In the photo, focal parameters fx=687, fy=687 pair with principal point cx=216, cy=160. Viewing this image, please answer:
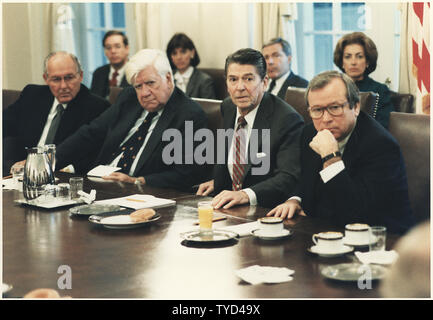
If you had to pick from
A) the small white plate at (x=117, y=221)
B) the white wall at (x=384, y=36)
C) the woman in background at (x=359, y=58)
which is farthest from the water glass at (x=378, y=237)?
the white wall at (x=384, y=36)

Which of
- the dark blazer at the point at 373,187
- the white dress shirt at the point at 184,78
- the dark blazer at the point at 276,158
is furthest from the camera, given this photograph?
the white dress shirt at the point at 184,78

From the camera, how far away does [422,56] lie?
4078 mm

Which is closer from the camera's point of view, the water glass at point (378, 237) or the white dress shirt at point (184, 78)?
the water glass at point (378, 237)

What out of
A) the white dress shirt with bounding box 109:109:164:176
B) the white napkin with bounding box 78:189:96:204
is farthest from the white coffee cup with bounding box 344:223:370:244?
the white dress shirt with bounding box 109:109:164:176

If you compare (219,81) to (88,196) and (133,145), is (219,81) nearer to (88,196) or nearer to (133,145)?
(133,145)

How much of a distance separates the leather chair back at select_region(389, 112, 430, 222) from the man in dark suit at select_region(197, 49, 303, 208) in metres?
0.55

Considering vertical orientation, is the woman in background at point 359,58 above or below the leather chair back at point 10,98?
above

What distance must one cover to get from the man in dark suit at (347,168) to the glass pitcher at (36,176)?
3.17 ft

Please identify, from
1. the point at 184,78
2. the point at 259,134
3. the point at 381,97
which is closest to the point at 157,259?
the point at 259,134

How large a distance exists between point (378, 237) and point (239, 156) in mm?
1491

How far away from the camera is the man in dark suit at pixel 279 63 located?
204 inches

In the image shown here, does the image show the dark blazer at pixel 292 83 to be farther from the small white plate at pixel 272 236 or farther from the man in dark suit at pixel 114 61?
the small white plate at pixel 272 236

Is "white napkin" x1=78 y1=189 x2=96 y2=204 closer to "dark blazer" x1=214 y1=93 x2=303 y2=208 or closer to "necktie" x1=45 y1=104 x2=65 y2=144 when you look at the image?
"dark blazer" x1=214 y1=93 x2=303 y2=208
